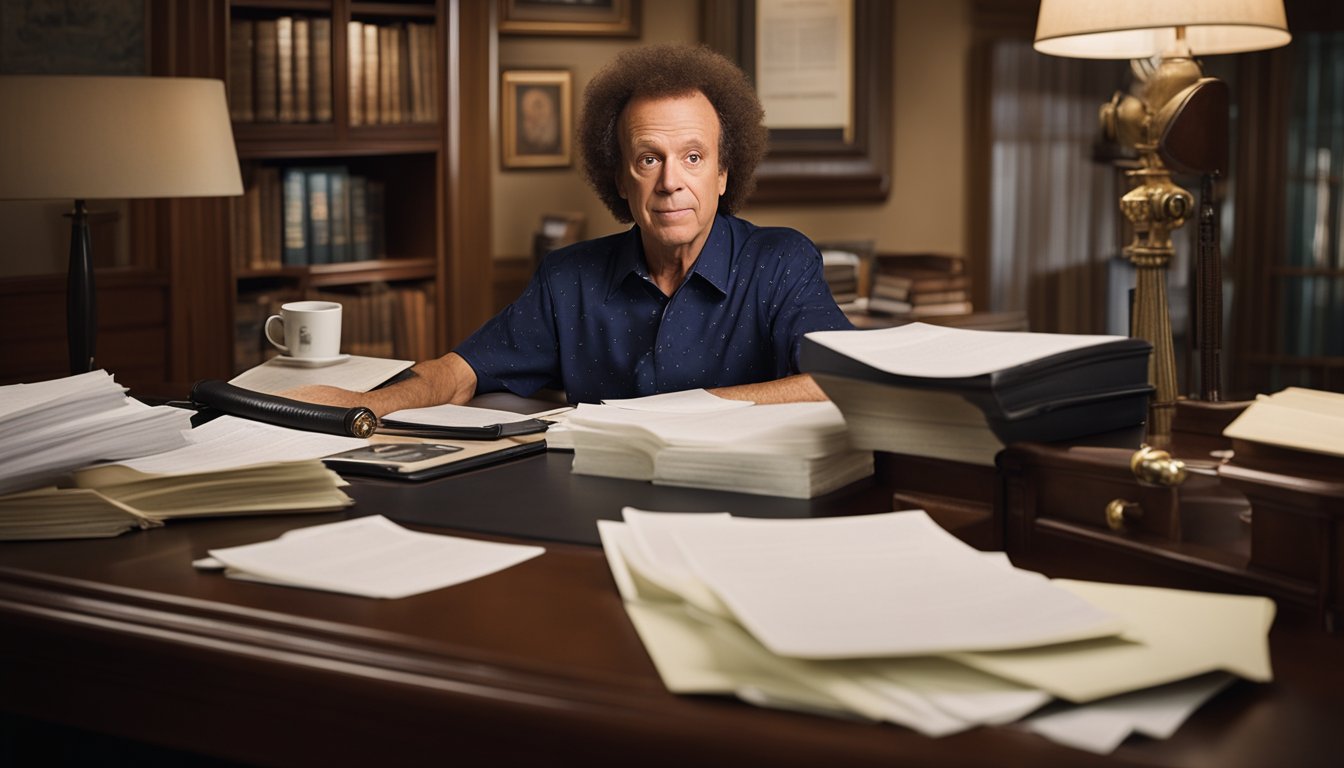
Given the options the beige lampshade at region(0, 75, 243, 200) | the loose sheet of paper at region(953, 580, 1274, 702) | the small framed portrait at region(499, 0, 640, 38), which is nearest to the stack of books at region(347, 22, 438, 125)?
the small framed portrait at region(499, 0, 640, 38)

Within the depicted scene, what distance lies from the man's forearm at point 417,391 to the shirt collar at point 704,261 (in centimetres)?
34

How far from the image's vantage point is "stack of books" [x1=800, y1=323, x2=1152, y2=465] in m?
1.26

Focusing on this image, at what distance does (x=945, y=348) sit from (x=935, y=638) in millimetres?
581

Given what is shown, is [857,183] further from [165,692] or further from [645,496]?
[165,692]

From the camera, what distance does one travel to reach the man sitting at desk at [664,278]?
258cm

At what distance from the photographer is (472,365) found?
104 inches

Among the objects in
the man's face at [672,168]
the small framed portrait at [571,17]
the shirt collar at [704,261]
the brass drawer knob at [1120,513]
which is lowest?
the brass drawer knob at [1120,513]

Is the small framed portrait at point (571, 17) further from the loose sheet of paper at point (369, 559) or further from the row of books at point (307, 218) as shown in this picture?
the loose sheet of paper at point (369, 559)

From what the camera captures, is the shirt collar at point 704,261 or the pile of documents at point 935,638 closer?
the pile of documents at point 935,638

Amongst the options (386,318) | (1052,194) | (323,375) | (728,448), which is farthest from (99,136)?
(1052,194)

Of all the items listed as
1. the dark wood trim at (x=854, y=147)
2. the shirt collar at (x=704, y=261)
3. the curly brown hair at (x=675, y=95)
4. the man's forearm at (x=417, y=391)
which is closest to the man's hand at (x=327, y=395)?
the man's forearm at (x=417, y=391)

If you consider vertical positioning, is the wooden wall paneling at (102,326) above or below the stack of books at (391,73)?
below

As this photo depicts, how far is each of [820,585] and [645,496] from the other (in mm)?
497

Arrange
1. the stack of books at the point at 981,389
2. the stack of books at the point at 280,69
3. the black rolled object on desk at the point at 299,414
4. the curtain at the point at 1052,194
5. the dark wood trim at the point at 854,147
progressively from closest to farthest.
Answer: the stack of books at the point at 981,389
the black rolled object on desk at the point at 299,414
the stack of books at the point at 280,69
the dark wood trim at the point at 854,147
the curtain at the point at 1052,194
